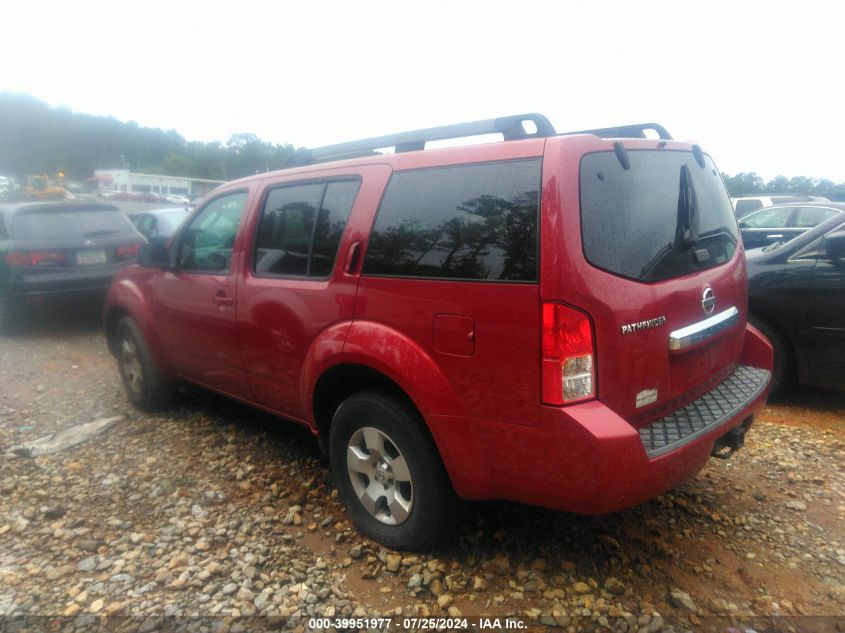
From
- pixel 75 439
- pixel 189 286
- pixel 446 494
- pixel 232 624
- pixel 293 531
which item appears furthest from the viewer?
pixel 75 439

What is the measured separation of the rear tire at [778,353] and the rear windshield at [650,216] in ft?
6.27

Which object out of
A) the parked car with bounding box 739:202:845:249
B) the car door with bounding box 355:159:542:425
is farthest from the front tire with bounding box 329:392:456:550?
the parked car with bounding box 739:202:845:249

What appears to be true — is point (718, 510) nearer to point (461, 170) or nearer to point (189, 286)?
point (461, 170)

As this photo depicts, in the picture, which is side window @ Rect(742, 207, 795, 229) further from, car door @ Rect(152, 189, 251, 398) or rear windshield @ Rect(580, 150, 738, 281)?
car door @ Rect(152, 189, 251, 398)

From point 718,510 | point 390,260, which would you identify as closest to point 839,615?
point 718,510

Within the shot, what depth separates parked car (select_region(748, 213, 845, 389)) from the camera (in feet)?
13.7

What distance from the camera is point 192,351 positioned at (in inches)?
160

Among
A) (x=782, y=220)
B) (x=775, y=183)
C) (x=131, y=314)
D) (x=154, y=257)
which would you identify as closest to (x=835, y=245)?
(x=154, y=257)

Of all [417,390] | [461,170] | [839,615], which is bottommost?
[839,615]

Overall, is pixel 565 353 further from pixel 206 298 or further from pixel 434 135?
pixel 206 298

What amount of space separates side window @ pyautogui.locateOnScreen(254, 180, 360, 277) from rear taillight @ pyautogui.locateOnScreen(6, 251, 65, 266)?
4.90m

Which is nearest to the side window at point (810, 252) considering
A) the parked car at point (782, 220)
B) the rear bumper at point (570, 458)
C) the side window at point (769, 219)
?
the rear bumper at point (570, 458)

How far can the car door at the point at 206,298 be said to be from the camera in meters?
3.69

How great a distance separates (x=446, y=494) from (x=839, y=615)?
61.9 inches
